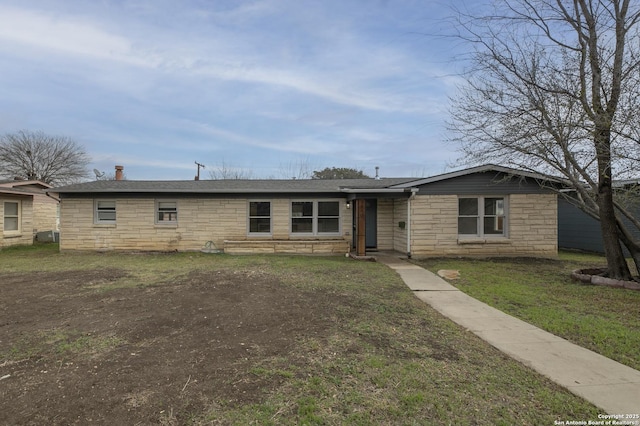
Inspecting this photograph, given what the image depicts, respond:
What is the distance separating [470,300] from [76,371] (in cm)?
591

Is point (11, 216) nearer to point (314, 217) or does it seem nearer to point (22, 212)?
point (22, 212)

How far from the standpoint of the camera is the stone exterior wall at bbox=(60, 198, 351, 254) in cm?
1259

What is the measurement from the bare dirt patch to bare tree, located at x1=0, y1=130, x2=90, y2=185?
31.1 meters

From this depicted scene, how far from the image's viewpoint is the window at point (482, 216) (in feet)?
38.2

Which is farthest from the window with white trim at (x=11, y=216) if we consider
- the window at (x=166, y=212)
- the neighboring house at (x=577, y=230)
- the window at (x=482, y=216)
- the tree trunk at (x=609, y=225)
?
the neighboring house at (x=577, y=230)

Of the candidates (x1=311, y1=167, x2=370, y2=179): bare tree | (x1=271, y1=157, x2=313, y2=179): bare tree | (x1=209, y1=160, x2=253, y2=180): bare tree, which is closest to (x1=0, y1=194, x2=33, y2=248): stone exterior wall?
(x1=271, y1=157, x2=313, y2=179): bare tree

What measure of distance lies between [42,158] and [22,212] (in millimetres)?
20855

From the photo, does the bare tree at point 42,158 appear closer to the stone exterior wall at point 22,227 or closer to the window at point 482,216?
the stone exterior wall at point 22,227

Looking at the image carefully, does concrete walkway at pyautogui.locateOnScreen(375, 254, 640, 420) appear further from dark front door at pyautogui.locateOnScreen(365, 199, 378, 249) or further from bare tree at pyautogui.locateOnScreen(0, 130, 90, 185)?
bare tree at pyautogui.locateOnScreen(0, 130, 90, 185)

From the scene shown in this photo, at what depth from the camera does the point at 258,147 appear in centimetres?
2645

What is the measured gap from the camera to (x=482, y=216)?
38.2 ft

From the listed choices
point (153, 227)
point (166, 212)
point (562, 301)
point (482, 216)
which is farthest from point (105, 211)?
point (562, 301)

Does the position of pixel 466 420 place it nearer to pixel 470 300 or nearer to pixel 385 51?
pixel 470 300

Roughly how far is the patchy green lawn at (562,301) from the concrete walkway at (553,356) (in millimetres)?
245
